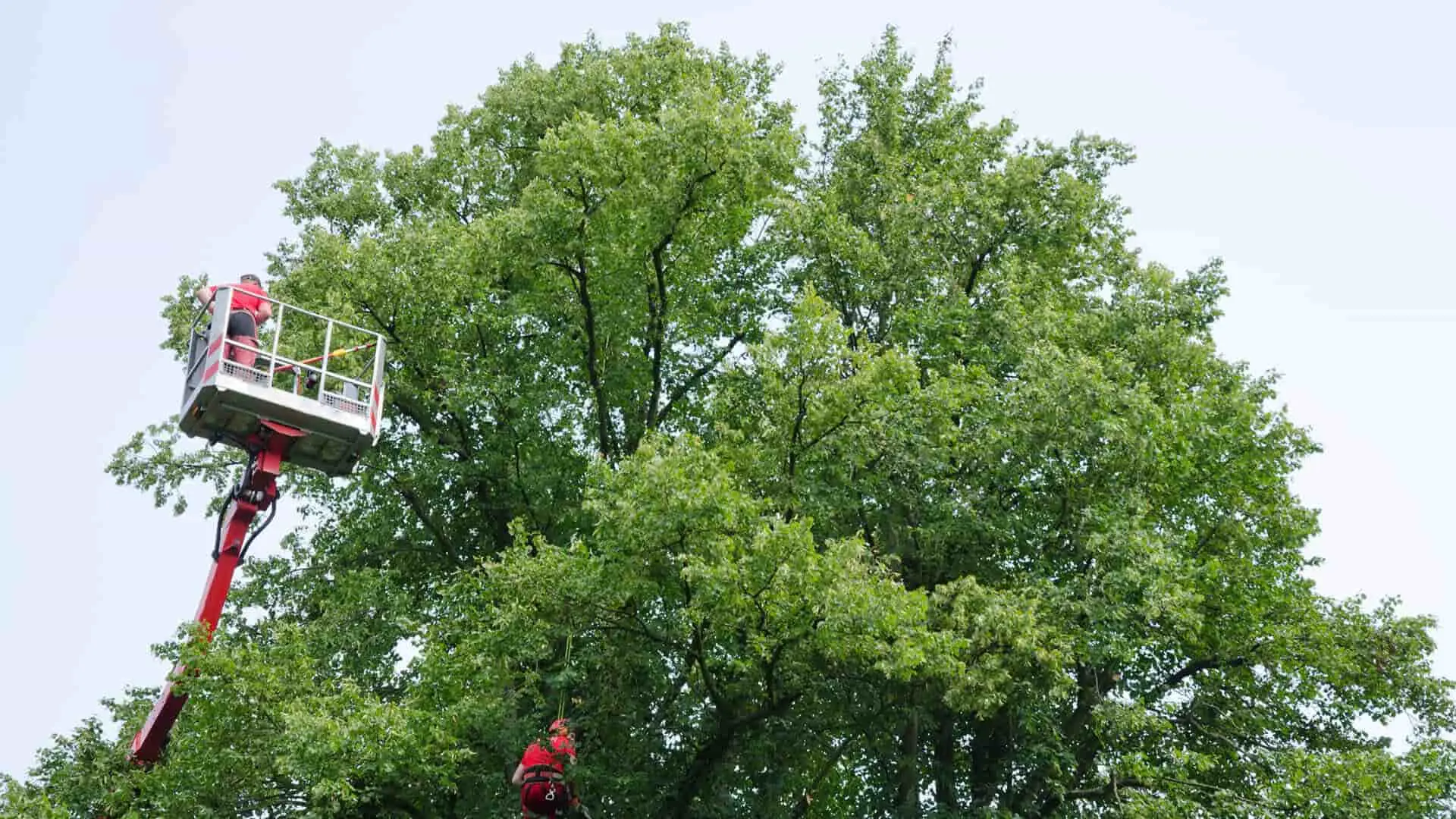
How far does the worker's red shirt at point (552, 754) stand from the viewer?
17969 mm

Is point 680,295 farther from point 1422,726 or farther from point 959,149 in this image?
point 1422,726

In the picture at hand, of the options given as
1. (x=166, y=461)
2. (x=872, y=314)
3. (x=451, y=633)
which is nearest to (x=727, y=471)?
(x=451, y=633)

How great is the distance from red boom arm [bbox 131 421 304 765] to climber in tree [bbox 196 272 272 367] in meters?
0.88

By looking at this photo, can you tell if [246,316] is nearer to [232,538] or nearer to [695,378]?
[232,538]

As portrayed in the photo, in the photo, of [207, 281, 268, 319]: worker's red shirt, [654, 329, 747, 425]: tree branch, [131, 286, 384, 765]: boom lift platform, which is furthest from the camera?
[654, 329, 747, 425]: tree branch

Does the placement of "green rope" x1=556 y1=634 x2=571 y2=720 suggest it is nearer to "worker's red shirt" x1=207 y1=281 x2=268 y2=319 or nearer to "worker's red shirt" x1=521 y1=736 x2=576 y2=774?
"worker's red shirt" x1=521 y1=736 x2=576 y2=774

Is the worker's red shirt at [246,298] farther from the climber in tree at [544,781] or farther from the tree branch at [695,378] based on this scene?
the tree branch at [695,378]

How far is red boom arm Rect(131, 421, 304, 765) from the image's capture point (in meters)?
19.2

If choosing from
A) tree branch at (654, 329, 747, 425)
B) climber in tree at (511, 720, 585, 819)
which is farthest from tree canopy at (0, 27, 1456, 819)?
climber in tree at (511, 720, 585, 819)

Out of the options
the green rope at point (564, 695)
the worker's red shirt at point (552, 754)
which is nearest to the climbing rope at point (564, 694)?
the green rope at point (564, 695)

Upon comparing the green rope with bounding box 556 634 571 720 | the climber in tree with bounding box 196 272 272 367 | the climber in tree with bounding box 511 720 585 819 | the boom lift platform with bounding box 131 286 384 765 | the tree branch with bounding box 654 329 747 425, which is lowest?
the climber in tree with bounding box 511 720 585 819

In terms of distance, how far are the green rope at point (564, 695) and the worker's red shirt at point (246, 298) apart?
5606 millimetres

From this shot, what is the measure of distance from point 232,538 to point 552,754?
16.6 feet

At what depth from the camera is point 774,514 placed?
19.3 meters
